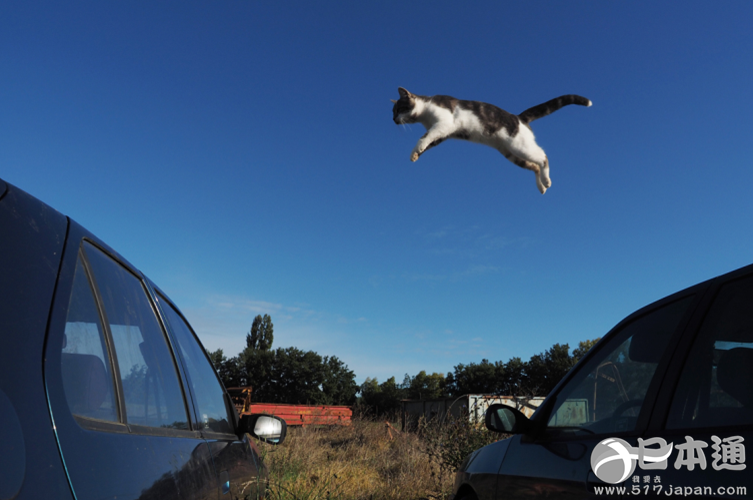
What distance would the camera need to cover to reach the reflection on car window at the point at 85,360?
3.49 feet

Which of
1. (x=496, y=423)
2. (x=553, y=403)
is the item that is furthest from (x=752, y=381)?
(x=496, y=423)

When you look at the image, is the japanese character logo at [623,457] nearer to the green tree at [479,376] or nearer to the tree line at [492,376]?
the tree line at [492,376]

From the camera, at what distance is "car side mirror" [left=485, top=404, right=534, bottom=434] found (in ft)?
→ 7.61

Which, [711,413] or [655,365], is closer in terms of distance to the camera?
[711,413]

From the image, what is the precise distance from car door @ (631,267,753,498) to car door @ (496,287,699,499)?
0.09 metres

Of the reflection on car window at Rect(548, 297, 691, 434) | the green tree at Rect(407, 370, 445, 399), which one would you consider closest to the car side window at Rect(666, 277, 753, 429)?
the reflection on car window at Rect(548, 297, 691, 434)

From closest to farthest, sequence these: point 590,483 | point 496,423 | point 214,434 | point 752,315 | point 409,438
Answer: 1. point 752,315
2. point 590,483
3. point 214,434
4. point 496,423
5. point 409,438

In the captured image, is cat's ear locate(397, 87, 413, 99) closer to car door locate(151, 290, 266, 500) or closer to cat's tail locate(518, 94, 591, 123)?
cat's tail locate(518, 94, 591, 123)

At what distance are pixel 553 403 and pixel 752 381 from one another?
104cm

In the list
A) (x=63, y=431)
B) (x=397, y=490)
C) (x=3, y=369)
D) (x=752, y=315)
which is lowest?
(x=397, y=490)

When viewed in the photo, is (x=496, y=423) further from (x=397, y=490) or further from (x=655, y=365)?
(x=397, y=490)

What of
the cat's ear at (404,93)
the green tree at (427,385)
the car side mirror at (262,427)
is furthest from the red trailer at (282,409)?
the green tree at (427,385)

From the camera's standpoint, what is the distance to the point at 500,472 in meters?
2.44

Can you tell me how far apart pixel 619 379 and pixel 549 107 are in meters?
3.65
